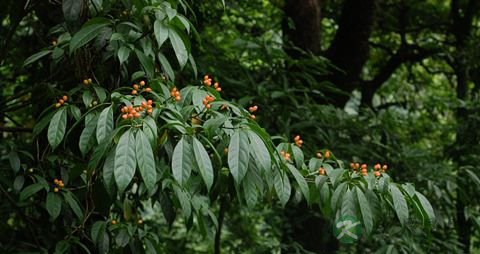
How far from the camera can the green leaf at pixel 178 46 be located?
1.51 m

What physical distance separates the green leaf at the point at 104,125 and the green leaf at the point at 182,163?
22cm

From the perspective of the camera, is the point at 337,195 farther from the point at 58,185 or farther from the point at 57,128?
the point at 58,185

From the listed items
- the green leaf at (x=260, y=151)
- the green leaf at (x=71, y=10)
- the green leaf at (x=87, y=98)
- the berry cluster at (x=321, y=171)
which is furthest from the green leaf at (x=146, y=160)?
the berry cluster at (x=321, y=171)

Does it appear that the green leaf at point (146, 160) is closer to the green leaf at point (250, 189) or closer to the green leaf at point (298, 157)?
the green leaf at point (250, 189)

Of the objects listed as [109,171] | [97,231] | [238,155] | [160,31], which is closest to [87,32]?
[160,31]

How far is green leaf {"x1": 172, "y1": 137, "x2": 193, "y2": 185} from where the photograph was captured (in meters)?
1.23

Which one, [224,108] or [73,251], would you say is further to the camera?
[73,251]

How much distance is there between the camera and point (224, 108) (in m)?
1.59

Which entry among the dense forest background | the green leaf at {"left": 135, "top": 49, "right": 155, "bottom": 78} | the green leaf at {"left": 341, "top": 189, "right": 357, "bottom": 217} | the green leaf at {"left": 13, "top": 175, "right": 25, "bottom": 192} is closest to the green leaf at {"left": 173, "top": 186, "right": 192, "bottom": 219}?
the dense forest background

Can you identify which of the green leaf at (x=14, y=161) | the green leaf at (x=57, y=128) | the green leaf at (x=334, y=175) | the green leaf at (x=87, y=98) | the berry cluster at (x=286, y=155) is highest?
the green leaf at (x=87, y=98)

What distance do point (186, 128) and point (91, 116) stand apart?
0.33 meters

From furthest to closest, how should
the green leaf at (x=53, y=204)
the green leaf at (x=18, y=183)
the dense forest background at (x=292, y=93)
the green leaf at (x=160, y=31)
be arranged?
the dense forest background at (x=292, y=93) < the green leaf at (x=18, y=183) < the green leaf at (x=53, y=204) < the green leaf at (x=160, y=31)

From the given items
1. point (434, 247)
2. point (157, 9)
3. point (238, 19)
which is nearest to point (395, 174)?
point (434, 247)

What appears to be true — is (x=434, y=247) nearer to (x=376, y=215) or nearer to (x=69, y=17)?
(x=376, y=215)
